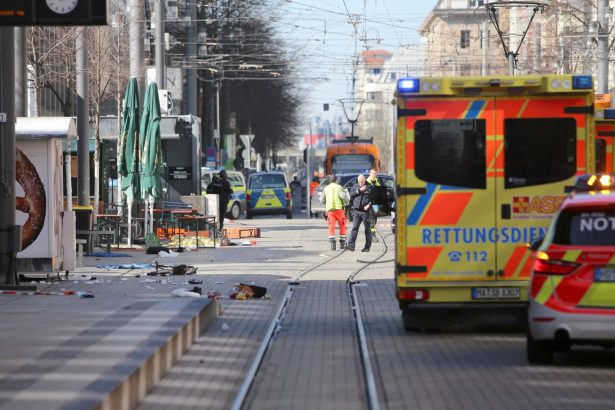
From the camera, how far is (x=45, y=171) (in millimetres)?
21328

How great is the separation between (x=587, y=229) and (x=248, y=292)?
8.38m

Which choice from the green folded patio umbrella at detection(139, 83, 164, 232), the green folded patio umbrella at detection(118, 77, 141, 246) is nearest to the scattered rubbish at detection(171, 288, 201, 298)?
the green folded patio umbrella at detection(139, 83, 164, 232)

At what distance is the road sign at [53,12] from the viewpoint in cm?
1494

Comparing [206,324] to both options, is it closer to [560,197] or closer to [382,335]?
[382,335]

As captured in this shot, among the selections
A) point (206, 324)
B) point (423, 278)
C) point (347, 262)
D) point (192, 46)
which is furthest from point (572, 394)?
point (192, 46)

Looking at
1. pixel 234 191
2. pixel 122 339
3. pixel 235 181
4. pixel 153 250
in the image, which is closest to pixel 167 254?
pixel 153 250

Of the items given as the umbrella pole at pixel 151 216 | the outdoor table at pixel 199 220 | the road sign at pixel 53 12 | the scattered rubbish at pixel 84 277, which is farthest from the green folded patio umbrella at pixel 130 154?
the road sign at pixel 53 12

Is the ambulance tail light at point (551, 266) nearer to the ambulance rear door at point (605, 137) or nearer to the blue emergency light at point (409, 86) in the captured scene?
the blue emergency light at point (409, 86)

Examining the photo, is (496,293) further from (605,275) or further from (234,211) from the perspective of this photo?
(234,211)

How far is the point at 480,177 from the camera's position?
1479 centimetres

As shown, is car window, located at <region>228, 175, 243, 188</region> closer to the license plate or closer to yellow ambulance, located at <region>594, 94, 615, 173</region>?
yellow ambulance, located at <region>594, 94, 615, 173</region>

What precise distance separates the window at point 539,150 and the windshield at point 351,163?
1732 inches

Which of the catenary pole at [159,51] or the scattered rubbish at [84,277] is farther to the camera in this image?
the catenary pole at [159,51]

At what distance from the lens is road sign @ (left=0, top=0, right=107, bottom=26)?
49.0 feet
